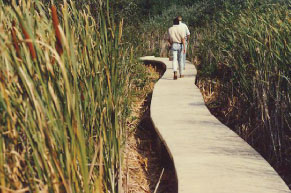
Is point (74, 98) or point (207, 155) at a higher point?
point (74, 98)

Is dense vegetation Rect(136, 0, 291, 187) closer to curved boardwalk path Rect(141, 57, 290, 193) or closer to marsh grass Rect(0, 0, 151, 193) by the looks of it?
curved boardwalk path Rect(141, 57, 290, 193)

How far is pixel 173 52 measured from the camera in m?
9.29

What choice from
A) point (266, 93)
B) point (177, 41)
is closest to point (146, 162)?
point (266, 93)

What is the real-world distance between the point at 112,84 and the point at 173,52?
6.59 m

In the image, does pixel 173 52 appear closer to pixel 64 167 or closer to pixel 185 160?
pixel 185 160

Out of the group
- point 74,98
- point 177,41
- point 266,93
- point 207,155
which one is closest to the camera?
point 74,98

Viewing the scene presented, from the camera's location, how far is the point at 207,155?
404cm

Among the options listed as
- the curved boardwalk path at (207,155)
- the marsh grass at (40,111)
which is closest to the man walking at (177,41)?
the curved boardwalk path at (207,155)

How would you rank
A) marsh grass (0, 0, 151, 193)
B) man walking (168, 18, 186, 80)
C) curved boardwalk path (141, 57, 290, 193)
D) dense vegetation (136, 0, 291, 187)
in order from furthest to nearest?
man walking (168, 18, 186, 80), dense vegetation (136, 0, 291, 187), curved boardwalk path (141, 57, 290, 193), marsh grass (0, 0, 151, 193)

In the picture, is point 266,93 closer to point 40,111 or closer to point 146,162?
point 146,162

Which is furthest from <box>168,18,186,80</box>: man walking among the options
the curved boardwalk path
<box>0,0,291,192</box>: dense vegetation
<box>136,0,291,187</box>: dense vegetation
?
<box>0,0,291,192</box>: dense vegetation

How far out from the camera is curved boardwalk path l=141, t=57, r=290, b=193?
3373 mm

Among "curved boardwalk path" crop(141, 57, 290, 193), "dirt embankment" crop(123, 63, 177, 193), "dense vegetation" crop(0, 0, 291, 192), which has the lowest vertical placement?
"dirt embankment" crop(123, 63, 177, 193)

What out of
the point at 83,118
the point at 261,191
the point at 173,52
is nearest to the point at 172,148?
the point at 261,191
